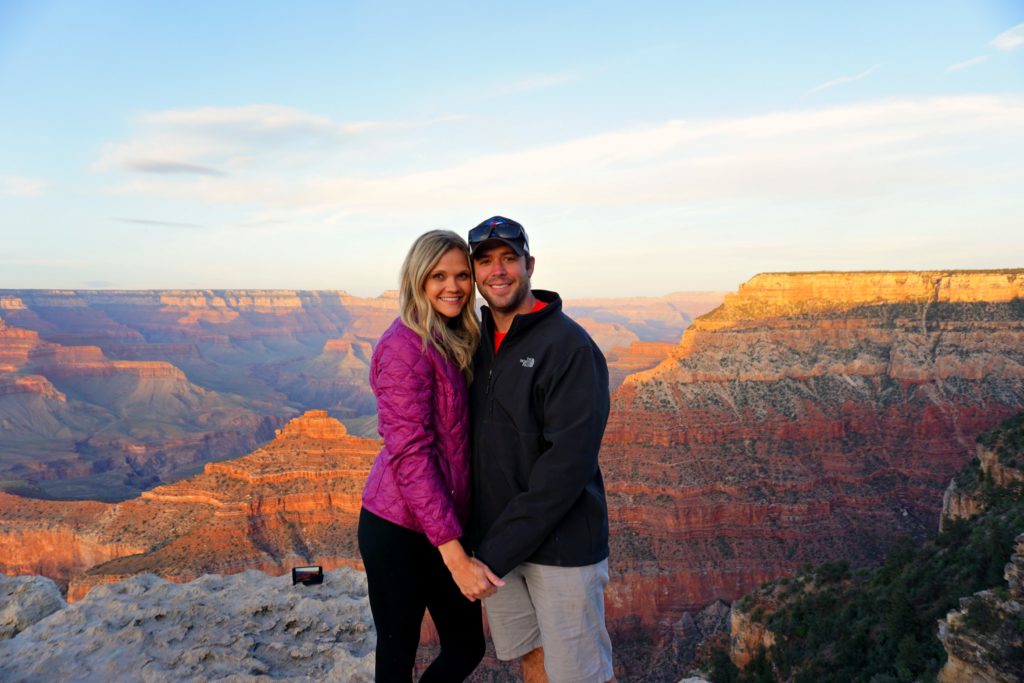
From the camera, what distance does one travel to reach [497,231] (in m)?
3.62

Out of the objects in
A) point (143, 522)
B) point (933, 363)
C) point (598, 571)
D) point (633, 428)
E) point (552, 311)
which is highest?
point (552, 311)

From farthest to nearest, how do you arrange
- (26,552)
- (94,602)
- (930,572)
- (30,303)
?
(30,303) < (26,552) < (930,572) < (94,602)

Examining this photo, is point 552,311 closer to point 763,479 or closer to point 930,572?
point 930,572

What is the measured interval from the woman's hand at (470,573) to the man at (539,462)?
56 millimetres

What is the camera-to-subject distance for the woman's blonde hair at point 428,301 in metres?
3.67

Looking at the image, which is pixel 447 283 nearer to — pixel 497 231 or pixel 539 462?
pixel 497 231

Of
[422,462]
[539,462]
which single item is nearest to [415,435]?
[422,462]

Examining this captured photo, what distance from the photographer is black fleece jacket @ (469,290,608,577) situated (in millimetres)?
3379

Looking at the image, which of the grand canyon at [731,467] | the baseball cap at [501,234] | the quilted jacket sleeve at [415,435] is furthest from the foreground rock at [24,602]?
the grand canyon at [731,467]

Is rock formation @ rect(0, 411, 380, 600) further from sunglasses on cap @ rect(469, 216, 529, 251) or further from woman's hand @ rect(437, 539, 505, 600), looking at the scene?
sunglasses on cap @ rect(469, 216, 529, 251)

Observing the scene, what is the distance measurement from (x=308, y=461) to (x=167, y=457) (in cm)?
5843

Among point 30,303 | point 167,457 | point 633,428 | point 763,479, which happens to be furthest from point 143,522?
point 30,303

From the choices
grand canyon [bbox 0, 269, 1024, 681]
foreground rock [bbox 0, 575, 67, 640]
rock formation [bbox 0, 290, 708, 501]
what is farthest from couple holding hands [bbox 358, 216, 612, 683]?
rock formation [bbox 0, 290, 708, 501]

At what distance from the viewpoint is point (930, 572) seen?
14.4 meters
